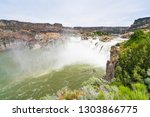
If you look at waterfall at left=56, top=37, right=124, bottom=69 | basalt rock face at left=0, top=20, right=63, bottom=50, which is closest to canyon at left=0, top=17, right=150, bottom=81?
basalt rock face at left=0, top=20, right=63, bottom=50

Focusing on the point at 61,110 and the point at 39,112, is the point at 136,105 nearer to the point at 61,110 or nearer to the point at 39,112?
the point at 61,110

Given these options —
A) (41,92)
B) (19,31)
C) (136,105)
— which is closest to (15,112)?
(136,105)

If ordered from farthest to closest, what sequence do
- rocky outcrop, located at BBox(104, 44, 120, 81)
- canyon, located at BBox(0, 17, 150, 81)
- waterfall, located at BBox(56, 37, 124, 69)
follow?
canyon, located at BBox(0, 17, 150, 81), waterfall, located at BBox(56, 37, 124, 69), rocky outcrop, located at BBox(104, 44, 120, 81)

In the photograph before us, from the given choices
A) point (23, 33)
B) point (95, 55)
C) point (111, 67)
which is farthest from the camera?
point (23, 33)

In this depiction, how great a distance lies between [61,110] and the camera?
2.98 meters

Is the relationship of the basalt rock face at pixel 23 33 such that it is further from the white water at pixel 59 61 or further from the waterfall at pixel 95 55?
the waterfall at pixel 95 55

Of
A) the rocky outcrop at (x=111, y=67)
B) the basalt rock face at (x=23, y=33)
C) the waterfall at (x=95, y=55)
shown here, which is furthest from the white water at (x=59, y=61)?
the basalt rock face at (x=23, y=33)

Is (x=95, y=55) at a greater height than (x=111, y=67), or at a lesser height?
lesser

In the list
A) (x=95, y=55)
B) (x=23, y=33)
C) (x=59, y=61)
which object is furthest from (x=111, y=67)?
(x=23, y=33)

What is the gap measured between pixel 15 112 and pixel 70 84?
21623 millimetres

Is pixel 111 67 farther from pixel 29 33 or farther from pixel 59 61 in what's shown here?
pixel 29 33

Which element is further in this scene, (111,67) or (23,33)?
(23,33)

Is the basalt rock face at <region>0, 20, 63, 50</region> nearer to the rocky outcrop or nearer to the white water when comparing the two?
the white water

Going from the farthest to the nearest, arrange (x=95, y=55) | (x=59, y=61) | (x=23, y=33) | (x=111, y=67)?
(x=23, y=33)
(x=59, y=61)
(x=95, y=55)
(x=111, y=67)
